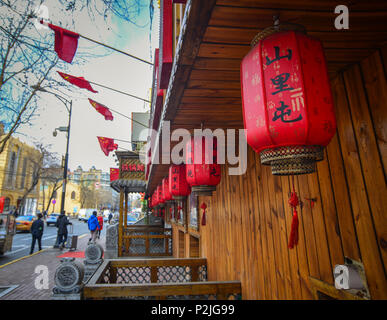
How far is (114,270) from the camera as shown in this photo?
4598 mm

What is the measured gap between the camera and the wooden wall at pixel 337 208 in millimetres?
1506

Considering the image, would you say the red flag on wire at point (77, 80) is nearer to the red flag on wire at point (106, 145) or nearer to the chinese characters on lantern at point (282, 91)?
the red flag on wire at point (106, 145)

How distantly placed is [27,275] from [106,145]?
585 cm

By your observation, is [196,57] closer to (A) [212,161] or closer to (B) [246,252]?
(A) [212,161]

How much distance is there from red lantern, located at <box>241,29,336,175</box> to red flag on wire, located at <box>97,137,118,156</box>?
1080cm

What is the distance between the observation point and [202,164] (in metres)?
2.88

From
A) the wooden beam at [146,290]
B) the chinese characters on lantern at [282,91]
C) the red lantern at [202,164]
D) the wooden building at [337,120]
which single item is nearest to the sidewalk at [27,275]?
the wooden beam at [146,290]

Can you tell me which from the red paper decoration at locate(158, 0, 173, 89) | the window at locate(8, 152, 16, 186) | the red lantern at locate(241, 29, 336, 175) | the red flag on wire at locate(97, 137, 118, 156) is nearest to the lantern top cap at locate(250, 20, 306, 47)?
the red lantern at locate(241, 29, 336, 175)

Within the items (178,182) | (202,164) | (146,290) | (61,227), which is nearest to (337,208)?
(202,164)

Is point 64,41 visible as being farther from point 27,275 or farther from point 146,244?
point 146,244

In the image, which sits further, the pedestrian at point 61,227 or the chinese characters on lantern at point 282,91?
the pedestrian at point 61,227

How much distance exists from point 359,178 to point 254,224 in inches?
70.1

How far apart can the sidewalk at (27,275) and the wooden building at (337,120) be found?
20.1ft
